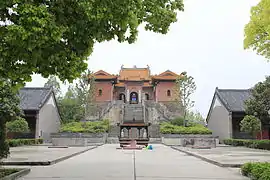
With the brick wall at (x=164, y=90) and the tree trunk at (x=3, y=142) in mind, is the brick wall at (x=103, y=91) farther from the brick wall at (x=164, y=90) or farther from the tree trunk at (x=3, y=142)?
the tree trunk at (x=3, y=142)

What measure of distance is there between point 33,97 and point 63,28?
3123 centimetres

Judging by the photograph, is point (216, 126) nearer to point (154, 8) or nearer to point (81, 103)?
point (81, 103)

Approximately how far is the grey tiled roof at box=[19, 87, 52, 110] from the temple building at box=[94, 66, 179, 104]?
10753 millimetres

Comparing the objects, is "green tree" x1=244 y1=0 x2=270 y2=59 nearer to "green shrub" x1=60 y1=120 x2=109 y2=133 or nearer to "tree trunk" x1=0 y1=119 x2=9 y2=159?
"tree trunk" x1=0 y1=119 x2=9 y2=159

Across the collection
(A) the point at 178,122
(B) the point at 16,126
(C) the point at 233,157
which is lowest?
(C) the point at 233,157

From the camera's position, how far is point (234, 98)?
1357 inches

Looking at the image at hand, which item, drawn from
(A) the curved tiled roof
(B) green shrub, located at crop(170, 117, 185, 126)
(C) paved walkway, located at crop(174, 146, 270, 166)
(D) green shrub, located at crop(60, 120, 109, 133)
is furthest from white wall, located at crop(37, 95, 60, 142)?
(C) paved walkway, located at crop(174, 146, 270, 166)

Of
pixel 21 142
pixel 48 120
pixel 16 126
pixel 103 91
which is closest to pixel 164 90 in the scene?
pixel 103 91

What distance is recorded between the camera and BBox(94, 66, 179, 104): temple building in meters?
45.4

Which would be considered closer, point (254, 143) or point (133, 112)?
point (254, 143)

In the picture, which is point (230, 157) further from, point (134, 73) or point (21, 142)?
point (134, 73)

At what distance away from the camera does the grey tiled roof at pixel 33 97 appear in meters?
32.4

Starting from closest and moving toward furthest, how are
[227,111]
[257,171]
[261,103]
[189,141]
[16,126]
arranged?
1. [257,171]
2. [261,103]
3. [189,141]
4. [16,126]
5. [227,111]

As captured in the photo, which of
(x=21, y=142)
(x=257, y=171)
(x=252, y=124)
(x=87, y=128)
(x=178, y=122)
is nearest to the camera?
(x=257, y=171)
